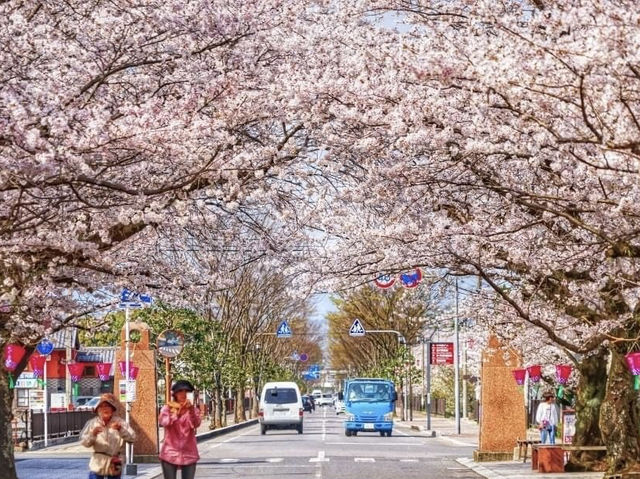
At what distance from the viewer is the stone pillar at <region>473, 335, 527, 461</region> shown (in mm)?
31641

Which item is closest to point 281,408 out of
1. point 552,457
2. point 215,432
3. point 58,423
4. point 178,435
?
point 215,432

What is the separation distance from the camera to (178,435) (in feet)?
48.1

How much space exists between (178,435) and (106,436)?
158 centimetres

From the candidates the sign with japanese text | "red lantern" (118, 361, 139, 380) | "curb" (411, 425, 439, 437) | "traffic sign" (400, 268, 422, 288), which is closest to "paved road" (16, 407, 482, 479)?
"red lantern" (118, 361, 139, 380)

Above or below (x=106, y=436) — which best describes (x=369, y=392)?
below

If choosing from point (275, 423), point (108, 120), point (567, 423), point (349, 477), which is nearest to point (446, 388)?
point (275, 423)

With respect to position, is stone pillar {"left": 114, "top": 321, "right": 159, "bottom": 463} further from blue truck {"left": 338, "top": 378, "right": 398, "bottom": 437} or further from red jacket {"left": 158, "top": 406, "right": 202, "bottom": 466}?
blue truck {"left": 338, "top": 378, "right": 398, "bottom": 437}

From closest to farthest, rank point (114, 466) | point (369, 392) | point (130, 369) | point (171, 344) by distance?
point (114, 466) → point (130, 369) → point (171, 344) → point (369, 392)

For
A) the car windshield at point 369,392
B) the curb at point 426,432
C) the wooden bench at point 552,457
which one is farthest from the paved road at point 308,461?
the curb at point 426,432

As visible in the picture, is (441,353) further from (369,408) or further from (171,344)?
(171,344)

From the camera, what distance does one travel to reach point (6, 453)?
19562 millimetres

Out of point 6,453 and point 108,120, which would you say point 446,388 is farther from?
point 108,120

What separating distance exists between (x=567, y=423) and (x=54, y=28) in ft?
64.9

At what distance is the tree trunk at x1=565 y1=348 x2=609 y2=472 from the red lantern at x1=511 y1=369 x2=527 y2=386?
17.8 ft
